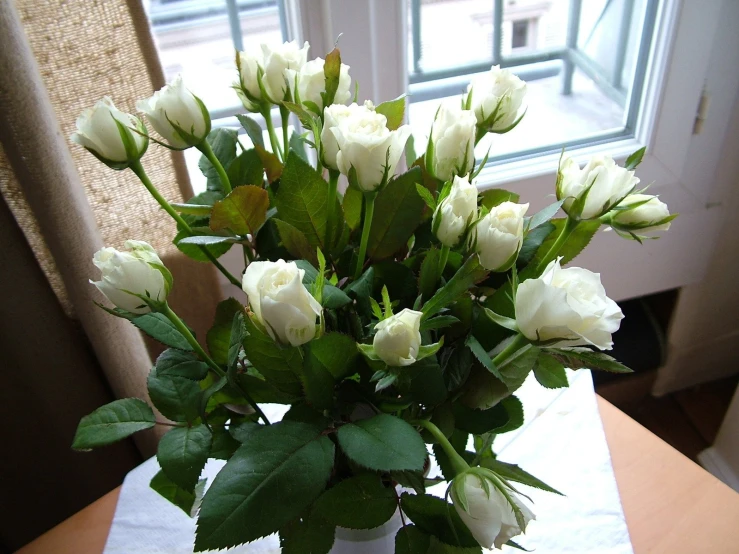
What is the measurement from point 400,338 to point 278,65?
209 millimetres

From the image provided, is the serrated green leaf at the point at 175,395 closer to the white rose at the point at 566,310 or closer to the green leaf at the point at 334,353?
the green leaf at the point at 334,353

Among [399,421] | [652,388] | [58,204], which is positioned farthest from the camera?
[652,388]

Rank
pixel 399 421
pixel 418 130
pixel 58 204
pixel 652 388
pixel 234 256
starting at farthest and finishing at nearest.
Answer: pixel 652 388
pixel 418 130
pixel 234 256
pixel 58 204
pixel 399 421

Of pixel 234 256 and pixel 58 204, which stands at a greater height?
pixel 58 204

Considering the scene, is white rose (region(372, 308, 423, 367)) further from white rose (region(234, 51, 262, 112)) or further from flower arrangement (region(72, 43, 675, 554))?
white rose (region(234, 51, 262, 112))

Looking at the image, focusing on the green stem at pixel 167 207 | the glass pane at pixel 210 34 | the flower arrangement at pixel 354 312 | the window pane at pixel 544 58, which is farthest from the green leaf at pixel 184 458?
the window pane at pixel 544 58

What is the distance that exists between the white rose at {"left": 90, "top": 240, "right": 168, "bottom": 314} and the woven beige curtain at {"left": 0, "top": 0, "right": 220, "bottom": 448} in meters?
0.31

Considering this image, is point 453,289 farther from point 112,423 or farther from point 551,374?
point 112,423

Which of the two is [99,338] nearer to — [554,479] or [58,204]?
[58,204]

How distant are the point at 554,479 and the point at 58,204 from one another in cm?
60

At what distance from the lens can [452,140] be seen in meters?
0.38

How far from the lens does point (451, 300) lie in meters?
0.38

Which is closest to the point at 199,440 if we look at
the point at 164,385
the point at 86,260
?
the point at 164,385

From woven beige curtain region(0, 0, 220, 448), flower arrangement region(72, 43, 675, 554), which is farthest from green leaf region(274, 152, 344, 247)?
woven beige curtain region(0, 0, 220, 448)
